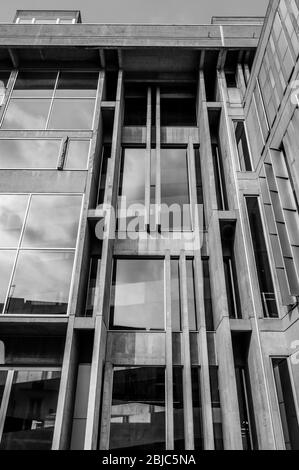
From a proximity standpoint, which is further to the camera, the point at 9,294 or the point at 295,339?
the point at 9,294

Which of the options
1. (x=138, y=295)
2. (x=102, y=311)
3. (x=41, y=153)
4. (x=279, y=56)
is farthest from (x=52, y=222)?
(x=279, y=56)

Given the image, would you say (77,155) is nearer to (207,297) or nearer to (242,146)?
(242,146)

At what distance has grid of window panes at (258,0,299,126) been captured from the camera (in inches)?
410

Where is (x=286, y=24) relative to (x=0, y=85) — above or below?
below

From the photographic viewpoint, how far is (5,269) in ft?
34.8

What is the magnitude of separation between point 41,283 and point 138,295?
3.61m

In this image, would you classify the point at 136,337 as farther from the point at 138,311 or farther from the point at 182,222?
the point at 182,222

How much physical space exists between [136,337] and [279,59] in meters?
10.9

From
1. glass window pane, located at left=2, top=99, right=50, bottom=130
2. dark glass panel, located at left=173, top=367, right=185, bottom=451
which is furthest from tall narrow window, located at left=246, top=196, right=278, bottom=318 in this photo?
glass window pane, located at left=2, top=99, right=50, bottom=130

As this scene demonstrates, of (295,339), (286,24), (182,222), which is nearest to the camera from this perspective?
(295,339)

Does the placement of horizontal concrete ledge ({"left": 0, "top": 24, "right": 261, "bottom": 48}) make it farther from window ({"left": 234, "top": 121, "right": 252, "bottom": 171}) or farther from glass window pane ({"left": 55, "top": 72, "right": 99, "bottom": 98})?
window ({"left": 234, "top": 121, "right": 252, "bottom": 171})

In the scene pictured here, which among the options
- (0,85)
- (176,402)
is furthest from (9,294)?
(0,85)

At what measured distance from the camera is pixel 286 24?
10.9 meters
